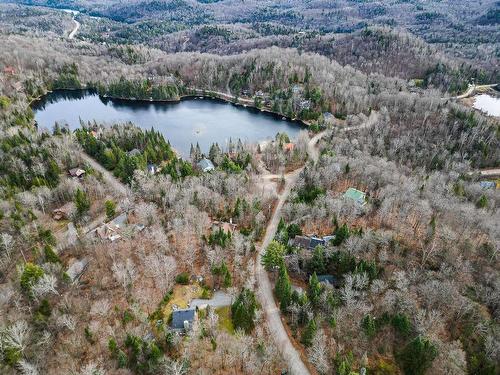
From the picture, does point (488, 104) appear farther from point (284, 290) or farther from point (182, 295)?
point (182, 295)

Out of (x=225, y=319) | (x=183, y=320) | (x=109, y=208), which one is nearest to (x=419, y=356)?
(x=225, y=319)

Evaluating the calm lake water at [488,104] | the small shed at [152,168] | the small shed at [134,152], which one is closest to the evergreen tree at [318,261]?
the small shed at [152,168]

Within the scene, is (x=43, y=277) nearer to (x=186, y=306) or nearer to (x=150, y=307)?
(x=150, y=307)

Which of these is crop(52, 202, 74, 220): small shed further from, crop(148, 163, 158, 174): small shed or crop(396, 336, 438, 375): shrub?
crop(396, 336, 438, 375): shrub

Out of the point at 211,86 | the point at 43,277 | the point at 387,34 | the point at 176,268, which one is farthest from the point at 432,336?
the point at 387,34

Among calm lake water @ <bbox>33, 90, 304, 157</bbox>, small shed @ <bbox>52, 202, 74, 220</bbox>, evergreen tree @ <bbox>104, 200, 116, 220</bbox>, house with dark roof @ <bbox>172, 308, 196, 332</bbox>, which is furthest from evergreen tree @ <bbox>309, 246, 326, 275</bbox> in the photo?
calm lake water @ <bbox>33, 90, 304, 157</bbox>

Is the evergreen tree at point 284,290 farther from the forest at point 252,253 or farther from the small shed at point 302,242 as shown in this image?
the small shed at point 302,242
